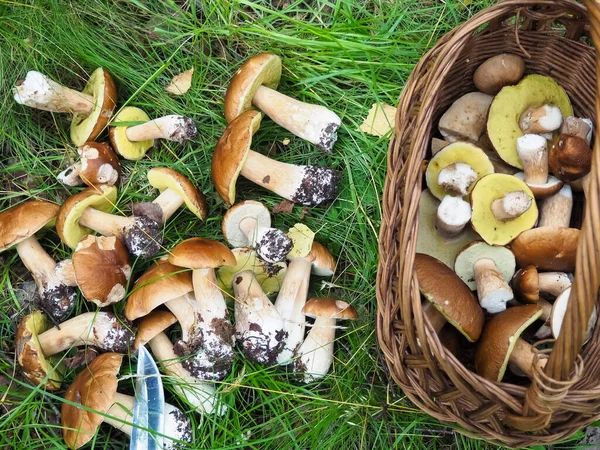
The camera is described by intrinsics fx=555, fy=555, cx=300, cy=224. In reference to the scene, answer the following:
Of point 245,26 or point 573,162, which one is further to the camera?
point 245,26

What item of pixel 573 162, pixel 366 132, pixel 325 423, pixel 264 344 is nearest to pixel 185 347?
pixel 264 344

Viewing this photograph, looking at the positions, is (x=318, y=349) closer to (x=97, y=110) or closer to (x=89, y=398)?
(x=89, y=398)

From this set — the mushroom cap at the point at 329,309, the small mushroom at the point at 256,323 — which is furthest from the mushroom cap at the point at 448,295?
the small mushroom at the point at 256,323

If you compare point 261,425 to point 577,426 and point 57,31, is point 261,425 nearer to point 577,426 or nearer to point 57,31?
point 577,426

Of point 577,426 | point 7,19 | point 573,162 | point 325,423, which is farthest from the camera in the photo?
point 7,19

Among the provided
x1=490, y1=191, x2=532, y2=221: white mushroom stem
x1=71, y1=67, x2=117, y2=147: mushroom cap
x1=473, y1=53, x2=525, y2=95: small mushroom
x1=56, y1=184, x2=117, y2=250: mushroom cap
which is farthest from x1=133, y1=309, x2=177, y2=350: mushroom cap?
x1=473, y1=53, x2=525, y2=95: small mushroom

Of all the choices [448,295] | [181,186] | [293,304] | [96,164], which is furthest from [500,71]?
[96,164]

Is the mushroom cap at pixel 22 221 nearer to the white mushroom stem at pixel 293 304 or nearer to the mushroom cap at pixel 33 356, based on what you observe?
the mushroom cap at pixel 33 356
